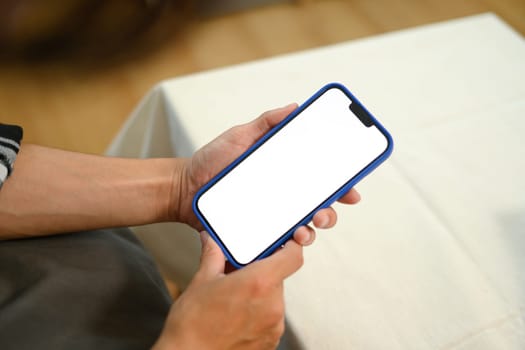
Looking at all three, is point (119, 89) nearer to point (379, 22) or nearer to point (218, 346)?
point (379, 22)

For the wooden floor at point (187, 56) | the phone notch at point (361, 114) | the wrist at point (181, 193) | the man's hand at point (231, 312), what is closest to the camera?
the man's hand at point (231, 312)

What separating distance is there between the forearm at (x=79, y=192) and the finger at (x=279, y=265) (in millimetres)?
253

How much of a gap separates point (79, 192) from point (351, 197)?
1.15 feet

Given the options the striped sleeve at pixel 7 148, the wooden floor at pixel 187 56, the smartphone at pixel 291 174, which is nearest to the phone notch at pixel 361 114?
the smartphone at pixel 291 174

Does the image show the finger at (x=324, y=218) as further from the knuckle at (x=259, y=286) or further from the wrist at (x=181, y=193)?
the wrist at (x=181, y=193)

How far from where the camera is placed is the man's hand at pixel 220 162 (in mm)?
562

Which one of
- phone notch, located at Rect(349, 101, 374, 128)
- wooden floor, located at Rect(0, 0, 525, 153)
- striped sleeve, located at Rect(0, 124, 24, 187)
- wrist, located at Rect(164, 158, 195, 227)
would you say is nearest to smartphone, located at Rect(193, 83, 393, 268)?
phone notch, located at Rect(349, 101, 374, 128)

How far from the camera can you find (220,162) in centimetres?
61

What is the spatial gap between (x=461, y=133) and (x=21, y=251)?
609 millimetres

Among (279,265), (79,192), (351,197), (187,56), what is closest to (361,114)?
(351,197)

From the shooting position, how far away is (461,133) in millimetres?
681

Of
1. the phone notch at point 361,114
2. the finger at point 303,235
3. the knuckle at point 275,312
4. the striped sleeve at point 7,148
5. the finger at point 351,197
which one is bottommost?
the finger at point 351,197

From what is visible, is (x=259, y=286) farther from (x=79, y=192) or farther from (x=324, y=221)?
(x=79, y=192)

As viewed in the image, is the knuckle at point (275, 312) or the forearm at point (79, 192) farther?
the forearm at point (79, 192)
